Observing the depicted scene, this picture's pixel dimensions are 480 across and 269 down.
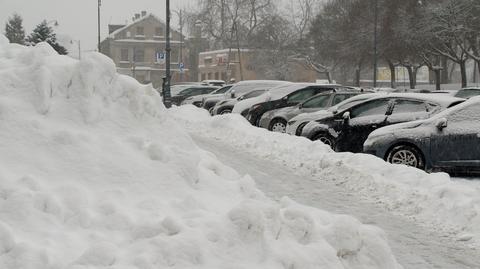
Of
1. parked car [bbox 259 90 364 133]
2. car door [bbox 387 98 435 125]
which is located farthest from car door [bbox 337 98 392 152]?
parked car [bbox 259 90 364 133]

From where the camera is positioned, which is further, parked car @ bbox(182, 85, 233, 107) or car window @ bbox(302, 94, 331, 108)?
parked car @ bbox(182, 85, 233, 107)

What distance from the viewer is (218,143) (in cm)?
1600

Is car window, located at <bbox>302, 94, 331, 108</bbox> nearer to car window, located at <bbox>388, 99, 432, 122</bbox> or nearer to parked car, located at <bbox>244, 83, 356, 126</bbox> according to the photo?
parked car, located at <bbox>244, 83, 356, 126</bbox>

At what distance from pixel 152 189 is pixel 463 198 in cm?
423

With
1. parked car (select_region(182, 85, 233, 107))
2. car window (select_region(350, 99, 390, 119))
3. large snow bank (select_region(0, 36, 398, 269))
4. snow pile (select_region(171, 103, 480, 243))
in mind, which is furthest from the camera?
parked car (select_region(182, 85, 233, 107))

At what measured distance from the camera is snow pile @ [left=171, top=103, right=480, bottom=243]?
7.73 meters

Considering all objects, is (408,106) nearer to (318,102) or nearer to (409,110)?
(409,110)

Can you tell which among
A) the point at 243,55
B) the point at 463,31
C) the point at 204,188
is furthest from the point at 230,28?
the point at 204,188

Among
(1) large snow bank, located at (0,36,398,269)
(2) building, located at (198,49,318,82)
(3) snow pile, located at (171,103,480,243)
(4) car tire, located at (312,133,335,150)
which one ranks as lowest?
(3) snow pile, located at (171,103,480,243)

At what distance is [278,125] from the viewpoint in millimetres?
17906

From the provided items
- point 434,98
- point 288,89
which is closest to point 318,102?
point 288,89

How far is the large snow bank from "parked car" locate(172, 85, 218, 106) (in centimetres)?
2488

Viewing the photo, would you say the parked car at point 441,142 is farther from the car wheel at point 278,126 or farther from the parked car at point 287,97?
the parked car at point 287,97

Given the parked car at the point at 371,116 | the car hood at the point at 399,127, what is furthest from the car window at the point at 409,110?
the car hood at the point at 399,127
